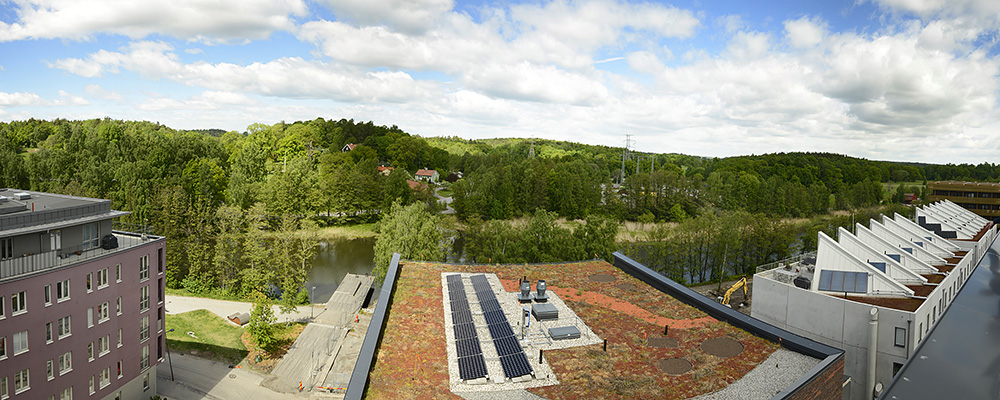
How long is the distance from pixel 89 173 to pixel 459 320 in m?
53.4

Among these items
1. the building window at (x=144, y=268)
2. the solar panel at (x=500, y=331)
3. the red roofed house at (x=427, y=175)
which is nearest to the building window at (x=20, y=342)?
the building window at (x=144, y=268)

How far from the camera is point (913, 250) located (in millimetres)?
33688

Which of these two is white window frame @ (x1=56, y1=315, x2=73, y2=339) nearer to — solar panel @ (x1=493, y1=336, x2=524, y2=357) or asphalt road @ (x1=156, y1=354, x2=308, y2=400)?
asphalt road @ (x1=156, y1=354, x2=308, y2=400)

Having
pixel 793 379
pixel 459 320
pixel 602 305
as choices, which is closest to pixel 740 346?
pixel 793 379

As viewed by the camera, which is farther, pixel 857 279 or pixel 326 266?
pixel 326 266

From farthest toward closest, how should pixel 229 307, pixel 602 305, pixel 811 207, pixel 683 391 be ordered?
pixel 811 207, pixel 229 307, pixel 602 305, pixel 683 391

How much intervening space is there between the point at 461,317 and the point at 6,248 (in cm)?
1746

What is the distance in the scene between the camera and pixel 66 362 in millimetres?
19484

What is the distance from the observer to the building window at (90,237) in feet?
70.2

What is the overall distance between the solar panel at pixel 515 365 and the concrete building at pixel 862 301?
59.0 ft

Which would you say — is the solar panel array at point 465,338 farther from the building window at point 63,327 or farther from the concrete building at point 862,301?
the concrete building at point 862,301

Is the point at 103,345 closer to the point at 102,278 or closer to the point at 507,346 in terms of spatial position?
the point at 102,278

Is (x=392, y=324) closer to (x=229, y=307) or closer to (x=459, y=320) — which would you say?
(x=459, y=320)

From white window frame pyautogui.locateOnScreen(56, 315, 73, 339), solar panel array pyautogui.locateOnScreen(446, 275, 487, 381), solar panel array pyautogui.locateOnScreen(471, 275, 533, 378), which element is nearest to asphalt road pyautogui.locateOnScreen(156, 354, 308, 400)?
white window frame pyautogui.locateOnScreen(56, 315, 73, 339)
